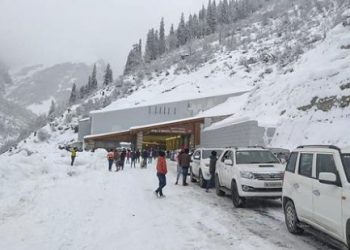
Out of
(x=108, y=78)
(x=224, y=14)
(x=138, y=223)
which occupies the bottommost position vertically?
(x=138, y=223)

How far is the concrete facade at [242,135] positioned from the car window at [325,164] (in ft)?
72.9

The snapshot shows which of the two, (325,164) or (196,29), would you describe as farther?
(196,29)

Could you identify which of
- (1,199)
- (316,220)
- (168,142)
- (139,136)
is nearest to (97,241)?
(316,220)

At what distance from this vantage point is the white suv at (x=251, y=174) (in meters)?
12.9

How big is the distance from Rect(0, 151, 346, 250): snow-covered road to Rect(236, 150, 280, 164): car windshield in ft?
4.64

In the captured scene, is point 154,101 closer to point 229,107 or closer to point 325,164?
point 229,107

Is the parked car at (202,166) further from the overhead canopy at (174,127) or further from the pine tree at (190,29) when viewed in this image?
the pine tree at (190,29)

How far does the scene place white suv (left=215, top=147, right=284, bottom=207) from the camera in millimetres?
12852

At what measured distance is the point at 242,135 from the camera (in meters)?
34.9

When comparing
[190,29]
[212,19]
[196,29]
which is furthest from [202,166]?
[212,19]

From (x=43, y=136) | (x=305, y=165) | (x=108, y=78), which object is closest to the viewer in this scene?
(x=305, y=165)

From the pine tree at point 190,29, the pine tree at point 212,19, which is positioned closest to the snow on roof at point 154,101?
the pine tree at point 212,19

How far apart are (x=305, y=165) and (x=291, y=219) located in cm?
133

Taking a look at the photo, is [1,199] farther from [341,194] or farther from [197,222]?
[341,194]
